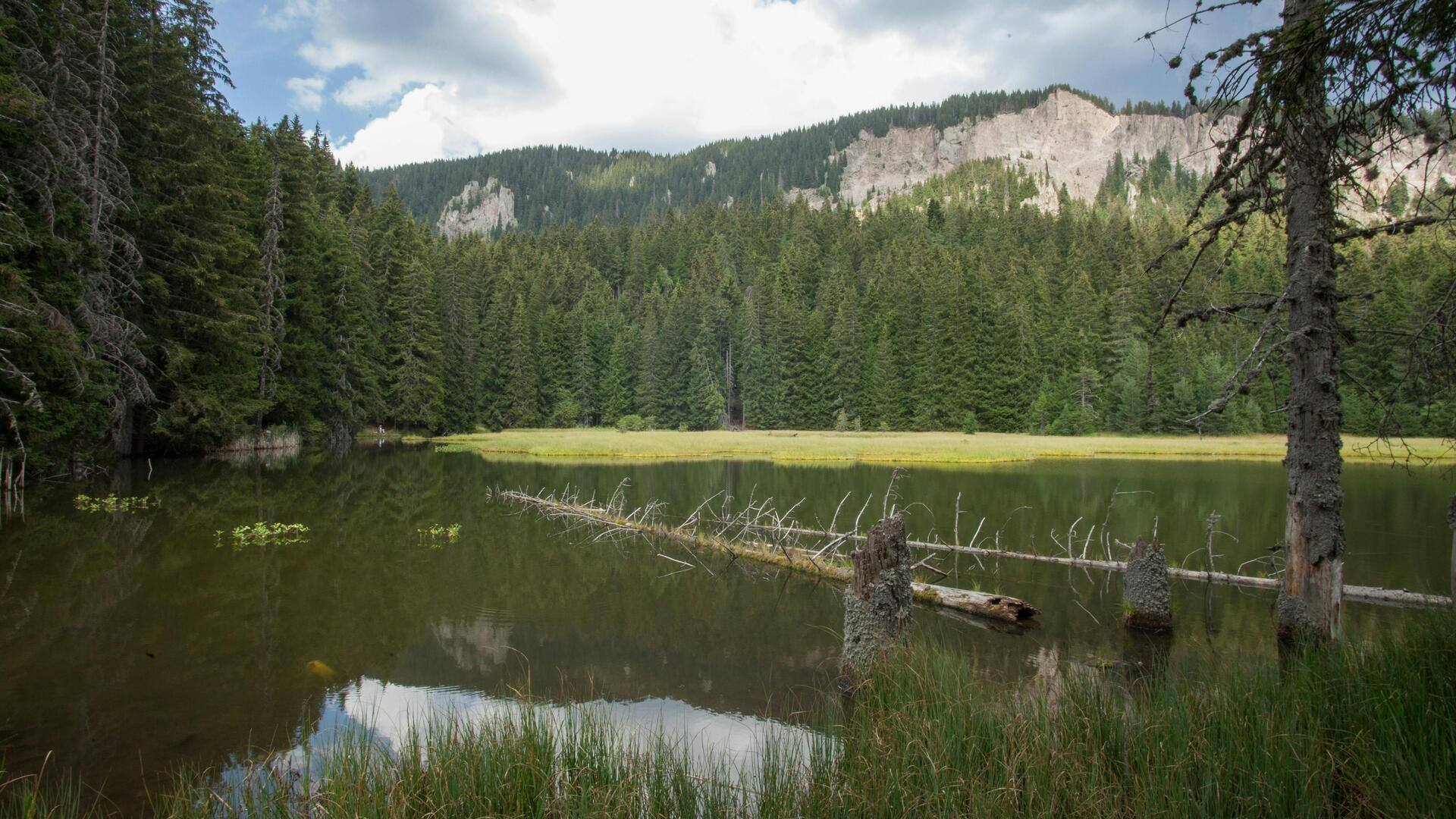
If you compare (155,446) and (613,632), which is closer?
(613,632)

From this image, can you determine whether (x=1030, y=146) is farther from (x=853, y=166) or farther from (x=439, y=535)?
(x=439, y=535)

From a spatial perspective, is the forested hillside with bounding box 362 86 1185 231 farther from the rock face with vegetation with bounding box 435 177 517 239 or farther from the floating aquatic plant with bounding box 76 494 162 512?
the floating aquatic plant with bounding box 76 494 162 512

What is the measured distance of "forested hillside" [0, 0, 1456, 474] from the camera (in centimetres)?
1908

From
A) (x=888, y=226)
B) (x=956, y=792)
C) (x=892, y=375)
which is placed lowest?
(x=956, y=792)

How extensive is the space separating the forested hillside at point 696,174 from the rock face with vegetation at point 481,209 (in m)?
2.13

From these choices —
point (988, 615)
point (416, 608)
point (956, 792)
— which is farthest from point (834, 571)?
point (956, 792)

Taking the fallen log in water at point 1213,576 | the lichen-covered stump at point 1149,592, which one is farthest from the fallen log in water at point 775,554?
the lichen-covered stump at point 1149,592

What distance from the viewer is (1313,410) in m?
7.87

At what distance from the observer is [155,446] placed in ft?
102

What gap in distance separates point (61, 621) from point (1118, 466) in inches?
1528

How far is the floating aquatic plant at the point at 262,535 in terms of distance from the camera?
46.9 feet

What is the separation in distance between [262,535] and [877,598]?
44.0 feet

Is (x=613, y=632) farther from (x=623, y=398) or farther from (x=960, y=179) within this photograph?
(x=960, y=179)

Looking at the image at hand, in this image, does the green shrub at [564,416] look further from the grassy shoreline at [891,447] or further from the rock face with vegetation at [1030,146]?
the rock face with vegetation at [1030,146]
